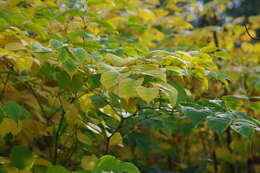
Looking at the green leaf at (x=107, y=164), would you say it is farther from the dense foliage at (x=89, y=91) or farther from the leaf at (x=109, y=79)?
the leaf at (x=109, y=79)

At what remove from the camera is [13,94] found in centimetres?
138

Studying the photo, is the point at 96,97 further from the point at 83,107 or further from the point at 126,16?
the point at 126,16

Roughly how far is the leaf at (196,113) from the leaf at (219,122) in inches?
0.9

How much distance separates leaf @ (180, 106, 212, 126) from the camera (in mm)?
881

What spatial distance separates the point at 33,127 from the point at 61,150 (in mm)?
231

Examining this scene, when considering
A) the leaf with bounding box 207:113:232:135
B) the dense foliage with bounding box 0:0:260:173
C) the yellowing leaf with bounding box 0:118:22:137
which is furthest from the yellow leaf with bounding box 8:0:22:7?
the leaf with bounding box 207:113:232:135

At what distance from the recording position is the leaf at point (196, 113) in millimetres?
881

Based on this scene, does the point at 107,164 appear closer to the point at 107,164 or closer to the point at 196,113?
the point at 107,164

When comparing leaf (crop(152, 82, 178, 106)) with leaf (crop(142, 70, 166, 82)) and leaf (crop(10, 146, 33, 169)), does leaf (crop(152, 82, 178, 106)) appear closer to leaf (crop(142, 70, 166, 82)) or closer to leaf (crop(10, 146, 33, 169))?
leaf (crop(142, 70, 166, 82))

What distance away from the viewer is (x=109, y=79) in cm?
79

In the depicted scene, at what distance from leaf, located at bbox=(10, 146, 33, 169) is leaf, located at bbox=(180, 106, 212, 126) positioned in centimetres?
58

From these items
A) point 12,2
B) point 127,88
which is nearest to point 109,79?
point 127,88

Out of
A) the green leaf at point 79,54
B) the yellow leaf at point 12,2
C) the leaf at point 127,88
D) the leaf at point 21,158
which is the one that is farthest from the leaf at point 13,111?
the yellow leaf at point 12,2

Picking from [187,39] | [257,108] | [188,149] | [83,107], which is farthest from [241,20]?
[83,107]
